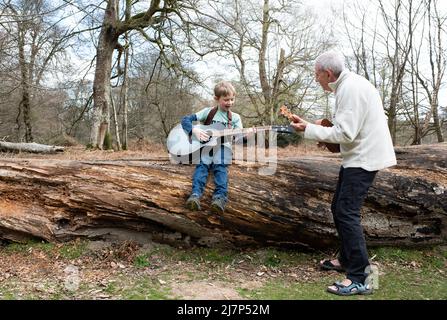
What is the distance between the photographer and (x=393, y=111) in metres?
11.9

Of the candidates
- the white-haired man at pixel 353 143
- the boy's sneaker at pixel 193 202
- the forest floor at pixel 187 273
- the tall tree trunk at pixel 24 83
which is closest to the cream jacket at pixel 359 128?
the white-haired man at pixel 353 143

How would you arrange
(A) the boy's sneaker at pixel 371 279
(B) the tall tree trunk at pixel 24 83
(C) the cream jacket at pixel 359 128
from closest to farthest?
(C) the cream jacket at pixel 359 128 < (A) the boy's sneaker at pixel 371 279 < (B) the tall tree trunk at pixel 24 83

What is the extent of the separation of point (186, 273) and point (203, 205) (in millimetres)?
736

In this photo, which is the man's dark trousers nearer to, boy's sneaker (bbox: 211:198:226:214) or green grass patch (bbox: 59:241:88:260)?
boy's sneaker (bbox: 211:198:226:214)

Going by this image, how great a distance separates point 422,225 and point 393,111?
8.24 m

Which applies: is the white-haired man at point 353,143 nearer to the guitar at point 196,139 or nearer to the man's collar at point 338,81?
the man's collar at point 338,81

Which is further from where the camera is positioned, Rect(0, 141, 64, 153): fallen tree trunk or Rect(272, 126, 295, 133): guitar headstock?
Rect(0, 141, 64, 153): fallen tree trunk

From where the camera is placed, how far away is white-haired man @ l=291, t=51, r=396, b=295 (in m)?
3.06

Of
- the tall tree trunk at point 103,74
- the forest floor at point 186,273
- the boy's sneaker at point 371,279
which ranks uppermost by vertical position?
the tall tree trunk at point 103,74

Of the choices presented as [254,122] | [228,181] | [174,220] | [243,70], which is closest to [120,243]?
[174,220]

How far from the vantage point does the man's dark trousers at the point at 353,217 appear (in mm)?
3176

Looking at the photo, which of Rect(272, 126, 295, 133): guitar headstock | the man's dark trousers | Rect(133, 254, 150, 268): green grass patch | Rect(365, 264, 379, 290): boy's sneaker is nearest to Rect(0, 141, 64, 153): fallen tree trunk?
Rect(133, 254, 150, 268): green grass patch

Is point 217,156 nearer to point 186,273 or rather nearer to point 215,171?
point 215,171

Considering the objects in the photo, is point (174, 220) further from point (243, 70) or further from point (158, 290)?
point (243, 70)
